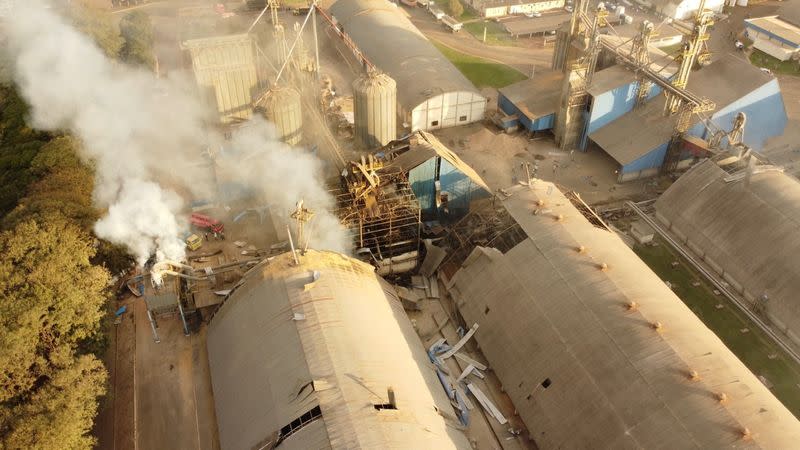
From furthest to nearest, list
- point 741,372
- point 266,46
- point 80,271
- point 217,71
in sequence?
point 266,46
point 217,71
point 80,271
point 741,372

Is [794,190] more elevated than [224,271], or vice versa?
[794,190]

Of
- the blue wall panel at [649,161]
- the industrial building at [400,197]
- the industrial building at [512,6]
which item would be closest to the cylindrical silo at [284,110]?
the industrial building at [400,197]

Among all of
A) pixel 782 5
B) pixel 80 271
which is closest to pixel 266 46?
pixel 80 271

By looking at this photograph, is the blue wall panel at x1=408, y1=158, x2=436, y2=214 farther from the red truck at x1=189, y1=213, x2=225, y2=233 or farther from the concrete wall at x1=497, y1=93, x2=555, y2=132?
the concrete wall at x1=497, y1=93, x2=555, y2=132

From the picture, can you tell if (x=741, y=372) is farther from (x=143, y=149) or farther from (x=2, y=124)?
(x=2, y=124)

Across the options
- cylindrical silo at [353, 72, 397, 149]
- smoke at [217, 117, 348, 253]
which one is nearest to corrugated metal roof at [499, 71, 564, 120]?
cylindrical silo at [353, 72, 397, 149]

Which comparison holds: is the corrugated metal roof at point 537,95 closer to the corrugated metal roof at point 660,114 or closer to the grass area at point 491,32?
the corrugated metal roof at point 660,114
